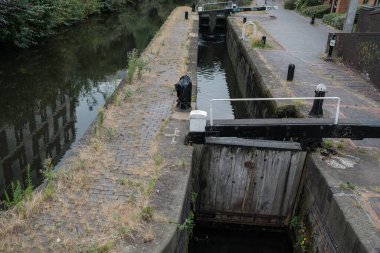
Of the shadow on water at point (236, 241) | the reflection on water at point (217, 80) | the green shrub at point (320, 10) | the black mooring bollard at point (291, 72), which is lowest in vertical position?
the shadow on water at point (236, 241)

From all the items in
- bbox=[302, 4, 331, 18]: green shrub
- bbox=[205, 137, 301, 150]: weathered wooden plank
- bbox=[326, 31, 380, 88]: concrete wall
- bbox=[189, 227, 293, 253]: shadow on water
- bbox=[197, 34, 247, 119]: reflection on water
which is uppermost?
bbox=[302, 4, 331, 18]: green shrub

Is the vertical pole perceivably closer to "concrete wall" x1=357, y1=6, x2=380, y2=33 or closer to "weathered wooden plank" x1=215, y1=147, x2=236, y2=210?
"concrete wall" x1=357, y1=6, x2=380, y2=33

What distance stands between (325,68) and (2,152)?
34.3 feet

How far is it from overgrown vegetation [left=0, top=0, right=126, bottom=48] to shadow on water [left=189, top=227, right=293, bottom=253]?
14180mm

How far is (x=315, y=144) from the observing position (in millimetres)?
6902

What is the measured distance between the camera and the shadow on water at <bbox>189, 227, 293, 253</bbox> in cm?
734

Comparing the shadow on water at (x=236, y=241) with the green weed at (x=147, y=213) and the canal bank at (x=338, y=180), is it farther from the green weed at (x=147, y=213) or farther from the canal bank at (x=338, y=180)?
the green weed at (x=147, y=213)

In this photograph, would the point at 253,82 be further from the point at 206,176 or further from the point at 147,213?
the point at 147,213

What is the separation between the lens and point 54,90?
14461mm

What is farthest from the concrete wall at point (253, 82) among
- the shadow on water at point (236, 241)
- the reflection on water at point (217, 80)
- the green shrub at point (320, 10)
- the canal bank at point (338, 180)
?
the green shrub at point (320, 10)

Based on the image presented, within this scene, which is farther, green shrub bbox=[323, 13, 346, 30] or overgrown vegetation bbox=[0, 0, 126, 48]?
green shrub bbox=[323, 13, 346, 30]

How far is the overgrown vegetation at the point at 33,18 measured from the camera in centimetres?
1747

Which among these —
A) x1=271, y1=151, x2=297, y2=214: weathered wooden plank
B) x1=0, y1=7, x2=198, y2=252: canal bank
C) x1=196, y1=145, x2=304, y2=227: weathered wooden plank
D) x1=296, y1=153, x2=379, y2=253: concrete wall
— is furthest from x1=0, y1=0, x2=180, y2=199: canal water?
x1=296, y1=153, x2=379, y2=253: concrete wall

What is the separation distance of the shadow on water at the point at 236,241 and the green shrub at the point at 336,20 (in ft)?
56.3
